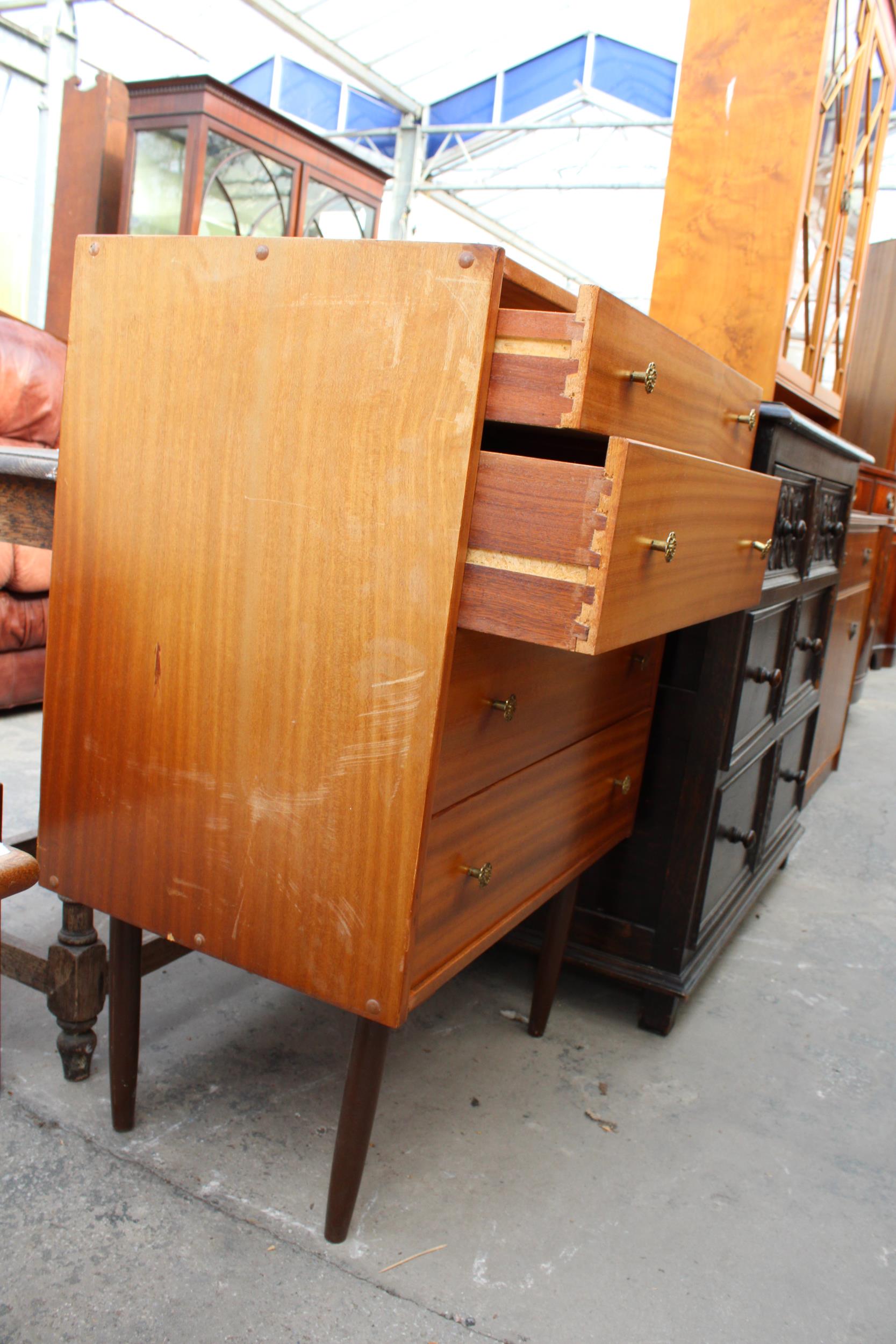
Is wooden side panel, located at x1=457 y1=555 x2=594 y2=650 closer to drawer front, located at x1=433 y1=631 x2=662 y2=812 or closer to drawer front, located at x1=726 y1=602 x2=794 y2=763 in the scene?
drawer front, located at x1=433 y1=631 x2=662 y2=812

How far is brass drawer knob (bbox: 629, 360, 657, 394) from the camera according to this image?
100 centimetres

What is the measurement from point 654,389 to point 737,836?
1.01 m

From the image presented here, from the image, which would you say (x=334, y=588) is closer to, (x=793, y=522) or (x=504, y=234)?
(x=793, y=522)

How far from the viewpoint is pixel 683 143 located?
6.54 ft

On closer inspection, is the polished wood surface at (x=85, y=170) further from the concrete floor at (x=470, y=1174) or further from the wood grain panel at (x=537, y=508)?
the wood grain panel at (x=537, y=508)

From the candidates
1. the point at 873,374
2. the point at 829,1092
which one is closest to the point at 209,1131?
the point at 829,1092

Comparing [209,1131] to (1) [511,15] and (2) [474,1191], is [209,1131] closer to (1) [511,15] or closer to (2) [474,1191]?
(2) [474,1191]

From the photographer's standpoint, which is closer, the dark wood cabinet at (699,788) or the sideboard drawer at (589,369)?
the sideboard drawer at (589,369)

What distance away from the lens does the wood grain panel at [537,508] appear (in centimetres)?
88

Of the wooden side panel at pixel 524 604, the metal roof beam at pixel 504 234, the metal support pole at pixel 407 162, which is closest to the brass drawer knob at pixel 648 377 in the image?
the wooden side panel at pixel 524 604

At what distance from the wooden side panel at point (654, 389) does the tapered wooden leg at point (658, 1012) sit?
86cm

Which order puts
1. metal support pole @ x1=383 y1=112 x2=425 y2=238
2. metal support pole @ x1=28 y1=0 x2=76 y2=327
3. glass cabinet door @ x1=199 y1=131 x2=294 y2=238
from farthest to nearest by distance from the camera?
metal support pole @ x1=383 y1=112 x2=425 y2=238
metal support pole @ x1=28 y1=0 x2=76 y2=327
glass cabinet door @ x1=199 y1=131 x2=294 y2=238

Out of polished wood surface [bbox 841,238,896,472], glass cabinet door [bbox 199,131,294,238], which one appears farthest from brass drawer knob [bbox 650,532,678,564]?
polished wood surface [bbox 841,238,896,472]

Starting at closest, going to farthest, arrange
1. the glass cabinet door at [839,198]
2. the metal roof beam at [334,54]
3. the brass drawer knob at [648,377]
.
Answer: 1. the brass drawer knob at [648,377]
2. the glass cabinet door at [839,198]
3. the metal roof beam at [334,54]
